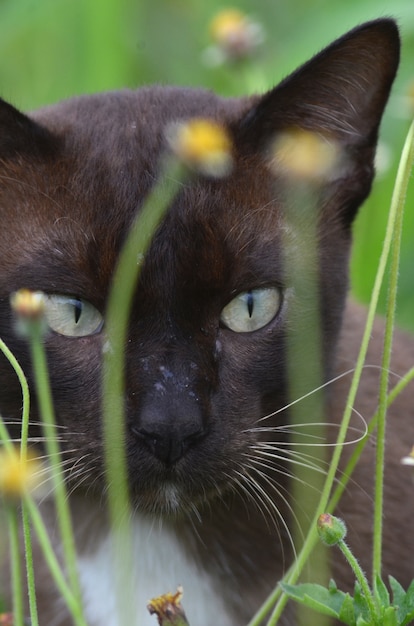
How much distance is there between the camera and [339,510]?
1.81 m

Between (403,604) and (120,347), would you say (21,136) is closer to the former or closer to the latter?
(120,347)

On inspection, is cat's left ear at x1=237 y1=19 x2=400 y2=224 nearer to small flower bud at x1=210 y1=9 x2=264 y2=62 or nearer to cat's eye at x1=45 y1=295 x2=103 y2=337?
cat's eye at x1=45 y1=295 x2=103 y2=337

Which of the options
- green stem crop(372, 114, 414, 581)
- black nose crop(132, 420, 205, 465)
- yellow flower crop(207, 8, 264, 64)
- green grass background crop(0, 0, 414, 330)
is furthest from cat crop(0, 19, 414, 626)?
green grass background crop(0, 0, 414, 330)

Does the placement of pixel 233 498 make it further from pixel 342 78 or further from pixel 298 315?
pixel 342 78

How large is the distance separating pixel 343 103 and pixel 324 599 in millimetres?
758

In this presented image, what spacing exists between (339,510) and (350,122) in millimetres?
588

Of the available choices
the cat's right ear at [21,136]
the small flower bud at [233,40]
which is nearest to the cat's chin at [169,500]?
the cat's right ear at [21,136]

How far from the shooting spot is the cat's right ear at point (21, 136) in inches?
62.5

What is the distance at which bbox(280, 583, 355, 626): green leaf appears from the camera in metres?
1.29

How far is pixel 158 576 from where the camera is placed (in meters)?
1.81

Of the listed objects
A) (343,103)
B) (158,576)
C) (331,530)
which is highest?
(343,103)

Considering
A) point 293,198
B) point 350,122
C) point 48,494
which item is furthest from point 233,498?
point 350,122

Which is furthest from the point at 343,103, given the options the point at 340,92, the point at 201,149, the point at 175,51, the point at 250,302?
the point at 175,51

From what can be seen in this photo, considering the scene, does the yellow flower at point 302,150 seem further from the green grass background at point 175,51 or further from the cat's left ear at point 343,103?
the green grass background at point 175,51
